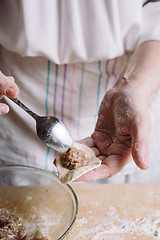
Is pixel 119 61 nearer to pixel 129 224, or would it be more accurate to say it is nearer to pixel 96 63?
pixel 96 63

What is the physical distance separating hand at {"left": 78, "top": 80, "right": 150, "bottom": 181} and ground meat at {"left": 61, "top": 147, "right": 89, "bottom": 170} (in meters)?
0.08

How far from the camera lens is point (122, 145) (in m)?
1.17

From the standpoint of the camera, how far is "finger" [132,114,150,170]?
100 cm

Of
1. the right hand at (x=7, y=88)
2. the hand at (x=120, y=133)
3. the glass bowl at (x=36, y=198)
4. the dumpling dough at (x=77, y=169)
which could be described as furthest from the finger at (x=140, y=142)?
the right hand at (x=7, y=88)

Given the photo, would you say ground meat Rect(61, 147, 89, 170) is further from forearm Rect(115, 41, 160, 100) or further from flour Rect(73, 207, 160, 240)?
forearm Rect(115, 41, 160, 100)

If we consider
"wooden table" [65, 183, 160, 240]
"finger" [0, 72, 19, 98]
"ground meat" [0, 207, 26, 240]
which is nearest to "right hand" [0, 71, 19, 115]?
"finger" [0, 72, 19, 98]

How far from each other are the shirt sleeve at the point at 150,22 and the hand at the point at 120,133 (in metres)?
0.35

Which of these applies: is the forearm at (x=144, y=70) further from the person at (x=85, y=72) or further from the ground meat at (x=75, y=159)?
the ground meat at (x=75, y=159)

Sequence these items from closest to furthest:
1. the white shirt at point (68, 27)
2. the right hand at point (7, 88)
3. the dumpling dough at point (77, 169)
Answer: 1. the right hand at point (7, 88)
2. the dumpling dough at point (77, 169)
3. the white shirt at point (68, 27)

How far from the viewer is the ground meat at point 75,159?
116 cm

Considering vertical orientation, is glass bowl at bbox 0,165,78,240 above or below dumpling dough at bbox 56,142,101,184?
below

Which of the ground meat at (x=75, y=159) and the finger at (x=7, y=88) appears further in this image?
the ground meat at (x=75, y=159)

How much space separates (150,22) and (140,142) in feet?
2.47

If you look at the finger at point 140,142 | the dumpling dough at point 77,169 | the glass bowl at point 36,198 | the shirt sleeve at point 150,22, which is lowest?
the glass bowl at point 36,198
